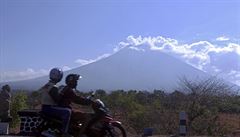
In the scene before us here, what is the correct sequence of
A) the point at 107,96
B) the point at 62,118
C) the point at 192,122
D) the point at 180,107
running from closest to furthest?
1. the point at 62,118
2. the point at 192,122
3. the point at 180,107
4. the point at 107,96

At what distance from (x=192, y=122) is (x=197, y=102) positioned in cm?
120

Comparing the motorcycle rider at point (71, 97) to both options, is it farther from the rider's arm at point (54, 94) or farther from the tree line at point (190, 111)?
the tree line at point (190, 111)

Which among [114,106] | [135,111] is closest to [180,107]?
[135,111]

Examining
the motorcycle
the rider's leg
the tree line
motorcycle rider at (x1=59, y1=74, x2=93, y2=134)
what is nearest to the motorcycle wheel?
the motorcycle

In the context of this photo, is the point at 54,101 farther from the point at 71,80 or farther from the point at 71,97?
the point at 71,80

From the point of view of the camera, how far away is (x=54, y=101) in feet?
35.4

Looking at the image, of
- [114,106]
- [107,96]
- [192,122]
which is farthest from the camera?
[107,96]

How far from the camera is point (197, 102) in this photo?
2150cm

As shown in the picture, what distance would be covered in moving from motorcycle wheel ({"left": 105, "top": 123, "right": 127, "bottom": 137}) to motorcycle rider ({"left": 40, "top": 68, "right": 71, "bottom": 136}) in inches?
35.5

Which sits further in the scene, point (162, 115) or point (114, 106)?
point (114, 106)

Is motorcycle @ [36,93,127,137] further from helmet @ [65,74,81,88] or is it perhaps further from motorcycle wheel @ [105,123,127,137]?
helmet @ [65,74,81,88]

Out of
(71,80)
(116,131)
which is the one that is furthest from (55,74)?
(116,131)

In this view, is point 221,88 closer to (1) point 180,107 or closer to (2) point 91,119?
(1) point 180,107

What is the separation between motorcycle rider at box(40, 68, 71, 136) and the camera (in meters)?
10.6
